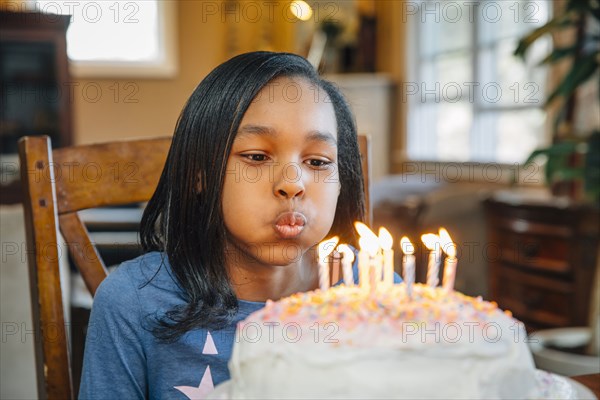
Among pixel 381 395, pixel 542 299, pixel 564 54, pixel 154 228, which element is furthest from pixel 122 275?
pixel 542 299

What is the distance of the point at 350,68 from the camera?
5.99 metres

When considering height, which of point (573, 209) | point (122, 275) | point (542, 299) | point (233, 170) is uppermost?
point (233, 170)

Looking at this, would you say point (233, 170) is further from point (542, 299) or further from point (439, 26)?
point (439, 26)

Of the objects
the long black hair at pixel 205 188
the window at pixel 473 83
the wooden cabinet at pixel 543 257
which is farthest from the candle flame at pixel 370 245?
the window at pixel 473 83

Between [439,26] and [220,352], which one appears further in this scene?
[439,26]

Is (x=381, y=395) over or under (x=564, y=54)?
under

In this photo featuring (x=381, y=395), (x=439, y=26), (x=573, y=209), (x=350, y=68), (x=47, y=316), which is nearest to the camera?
(x=381, y=395)

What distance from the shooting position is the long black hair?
85cm

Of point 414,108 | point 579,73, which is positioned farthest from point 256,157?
point 414,108

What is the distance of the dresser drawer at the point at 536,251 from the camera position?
3.08 metres

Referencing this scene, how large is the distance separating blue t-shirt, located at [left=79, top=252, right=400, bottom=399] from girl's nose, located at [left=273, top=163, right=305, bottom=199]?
17 centimetres

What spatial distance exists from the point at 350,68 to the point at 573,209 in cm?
332

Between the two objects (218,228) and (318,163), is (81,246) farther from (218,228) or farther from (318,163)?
(318,163)

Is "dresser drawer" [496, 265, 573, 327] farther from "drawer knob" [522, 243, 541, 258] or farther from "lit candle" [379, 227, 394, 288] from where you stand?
"lit candle" [379, 227, 394, 288]
